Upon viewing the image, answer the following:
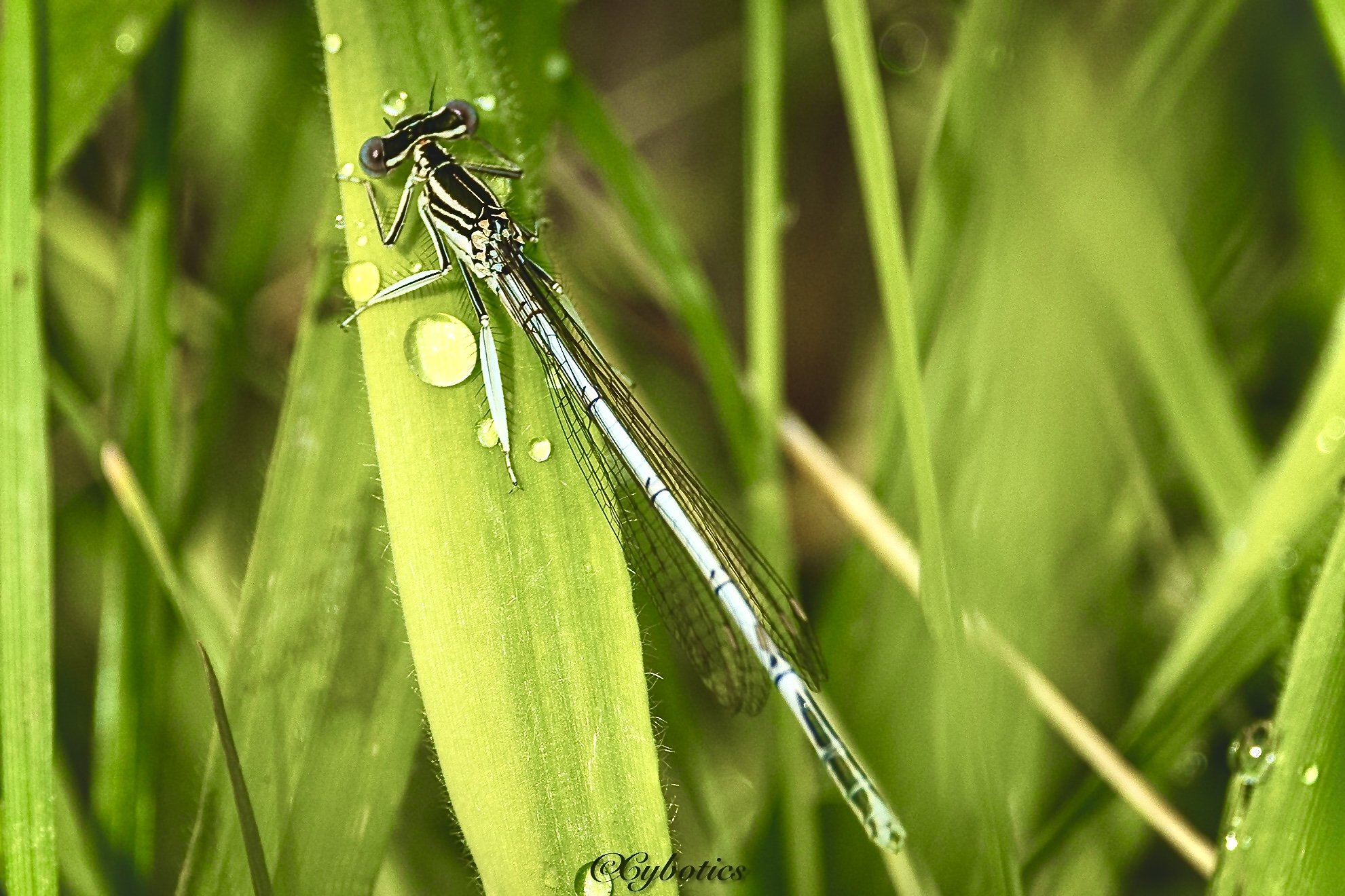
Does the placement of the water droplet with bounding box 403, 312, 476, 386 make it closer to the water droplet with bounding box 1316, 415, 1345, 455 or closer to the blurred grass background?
the blurred grass background

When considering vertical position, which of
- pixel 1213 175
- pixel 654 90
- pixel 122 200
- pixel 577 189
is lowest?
pixel 1213 175

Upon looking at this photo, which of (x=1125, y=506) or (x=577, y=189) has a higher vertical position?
(x=577, y=189)

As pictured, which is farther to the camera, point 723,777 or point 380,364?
point 723,777

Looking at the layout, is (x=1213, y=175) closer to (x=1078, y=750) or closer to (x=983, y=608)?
(x=983, y=608)

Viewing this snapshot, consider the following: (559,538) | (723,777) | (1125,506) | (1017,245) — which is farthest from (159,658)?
(1125,506)

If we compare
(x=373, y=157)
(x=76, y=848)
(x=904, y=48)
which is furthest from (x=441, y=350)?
(x=904, y=48)

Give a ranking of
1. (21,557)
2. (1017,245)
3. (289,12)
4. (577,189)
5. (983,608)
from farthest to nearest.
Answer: (577,189), (289,12), (1017,245), (983,608), (21,557)

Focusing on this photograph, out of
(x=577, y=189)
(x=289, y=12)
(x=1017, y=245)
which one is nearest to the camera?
(x=1017, y=245)
